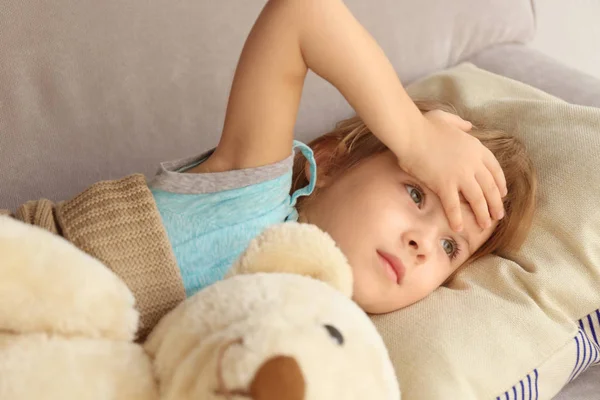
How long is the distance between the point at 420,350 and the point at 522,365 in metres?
0.13

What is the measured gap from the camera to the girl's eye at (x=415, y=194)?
87cm

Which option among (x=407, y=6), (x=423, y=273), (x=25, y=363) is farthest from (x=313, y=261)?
(x=407, y=6)

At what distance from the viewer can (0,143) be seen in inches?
36.0

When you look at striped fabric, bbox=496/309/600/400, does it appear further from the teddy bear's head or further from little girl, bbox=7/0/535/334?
the teddy bear's head

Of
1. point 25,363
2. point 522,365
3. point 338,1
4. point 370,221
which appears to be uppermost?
point 338,1

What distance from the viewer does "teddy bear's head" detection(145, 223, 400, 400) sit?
1.28 feet

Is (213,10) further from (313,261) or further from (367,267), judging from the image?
(313,261)

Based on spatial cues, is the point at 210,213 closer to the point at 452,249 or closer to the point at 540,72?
the point at 452,249

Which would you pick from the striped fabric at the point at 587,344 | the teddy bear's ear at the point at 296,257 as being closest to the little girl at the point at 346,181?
the striped fabric at the point at 587,344

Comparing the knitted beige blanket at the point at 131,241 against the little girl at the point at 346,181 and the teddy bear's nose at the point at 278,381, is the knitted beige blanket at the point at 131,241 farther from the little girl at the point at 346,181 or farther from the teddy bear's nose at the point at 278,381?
the teddy bear's nose at the point at 278,381

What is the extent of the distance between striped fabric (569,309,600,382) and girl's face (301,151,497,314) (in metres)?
0.18

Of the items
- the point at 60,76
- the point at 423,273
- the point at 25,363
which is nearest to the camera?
the point at 25,363

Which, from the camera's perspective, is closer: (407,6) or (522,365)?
(522,365)

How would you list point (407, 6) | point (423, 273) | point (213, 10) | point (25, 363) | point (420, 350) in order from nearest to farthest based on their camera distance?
point (25, 363)
point (420, 350)
point (423, 273)
point (213, 10)
point (407, 6)
